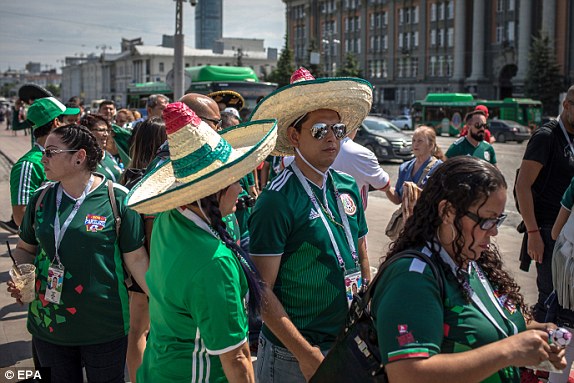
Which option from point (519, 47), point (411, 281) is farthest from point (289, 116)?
point (519, 47)

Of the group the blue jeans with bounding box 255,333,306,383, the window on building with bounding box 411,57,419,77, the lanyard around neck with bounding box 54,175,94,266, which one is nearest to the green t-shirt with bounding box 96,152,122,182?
the lanyard around neck with bounding box 54,175,94,266

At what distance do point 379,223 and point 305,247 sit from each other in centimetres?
889

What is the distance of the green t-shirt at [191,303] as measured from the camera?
2.28 meters

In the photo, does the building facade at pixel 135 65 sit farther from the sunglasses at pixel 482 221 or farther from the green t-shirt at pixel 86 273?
the sunglasses at pixel 482 221

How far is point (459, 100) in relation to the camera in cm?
4891

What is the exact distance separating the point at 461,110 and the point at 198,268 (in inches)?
1910

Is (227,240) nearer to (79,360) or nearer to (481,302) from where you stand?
(481,302)

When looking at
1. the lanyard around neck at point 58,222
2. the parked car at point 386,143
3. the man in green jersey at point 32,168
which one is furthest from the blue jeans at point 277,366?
the parked car at point 386,143

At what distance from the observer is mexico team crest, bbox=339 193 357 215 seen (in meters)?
3.27

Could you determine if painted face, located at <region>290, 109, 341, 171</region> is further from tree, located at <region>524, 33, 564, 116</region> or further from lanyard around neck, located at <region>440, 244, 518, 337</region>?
tree, located at <region>524, 33, 564, 116</region>

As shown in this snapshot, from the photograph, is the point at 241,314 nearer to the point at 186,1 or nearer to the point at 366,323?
the point at 366,323

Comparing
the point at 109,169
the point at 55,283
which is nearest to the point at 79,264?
the point at 55,283

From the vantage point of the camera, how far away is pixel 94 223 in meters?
3.58

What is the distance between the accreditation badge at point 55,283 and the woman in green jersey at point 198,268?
44.5 inches
